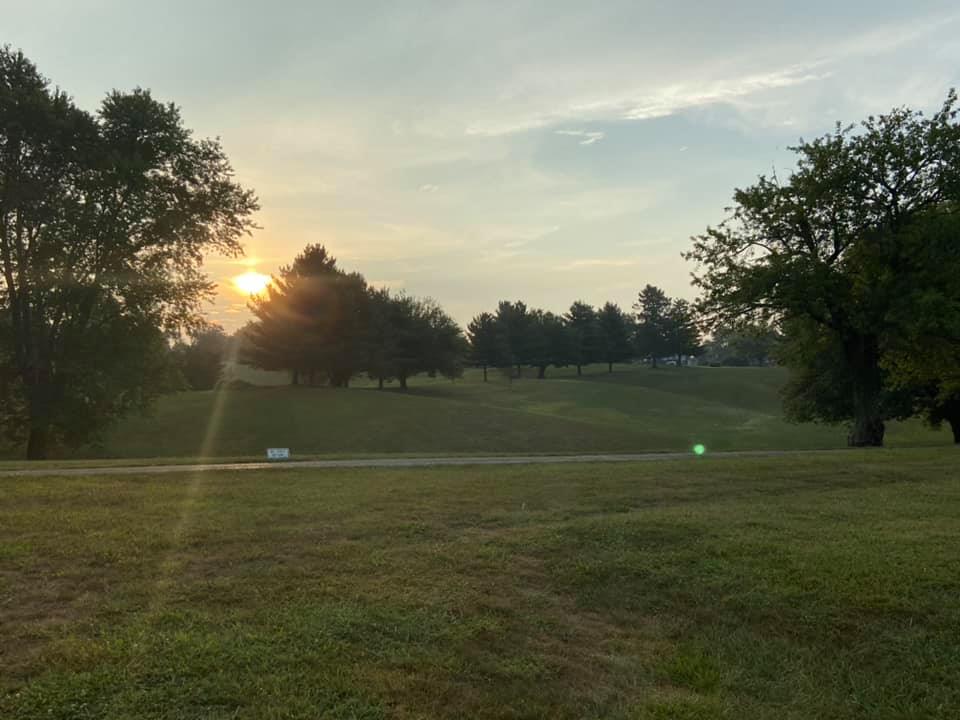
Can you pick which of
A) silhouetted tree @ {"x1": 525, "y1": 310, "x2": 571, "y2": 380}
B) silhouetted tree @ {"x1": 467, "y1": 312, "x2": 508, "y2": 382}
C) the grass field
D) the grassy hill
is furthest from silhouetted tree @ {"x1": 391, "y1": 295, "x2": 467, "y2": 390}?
the grass field

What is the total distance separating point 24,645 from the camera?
448 cm

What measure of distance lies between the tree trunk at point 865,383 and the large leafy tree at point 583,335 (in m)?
69.1

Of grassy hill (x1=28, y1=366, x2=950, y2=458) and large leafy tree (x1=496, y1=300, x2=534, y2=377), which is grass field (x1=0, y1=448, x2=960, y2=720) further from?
large leafy tree (x1=496, y1=300, x2=534, y2=377)

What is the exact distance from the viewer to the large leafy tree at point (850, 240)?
2102 centimetres

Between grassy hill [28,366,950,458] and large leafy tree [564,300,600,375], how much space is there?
33100 millimetres

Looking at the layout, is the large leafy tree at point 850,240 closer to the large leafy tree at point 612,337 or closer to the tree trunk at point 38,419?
the tree trunk at point 38,419

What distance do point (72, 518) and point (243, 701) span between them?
5.01 m

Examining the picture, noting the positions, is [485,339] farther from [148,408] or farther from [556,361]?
[148,408]

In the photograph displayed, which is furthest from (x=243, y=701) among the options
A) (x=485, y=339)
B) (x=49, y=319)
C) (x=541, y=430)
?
(x=485, y=339)

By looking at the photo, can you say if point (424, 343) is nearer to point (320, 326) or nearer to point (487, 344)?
point (320, 326)

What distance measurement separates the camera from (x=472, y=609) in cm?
532

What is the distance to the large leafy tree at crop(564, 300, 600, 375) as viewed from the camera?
306 ft

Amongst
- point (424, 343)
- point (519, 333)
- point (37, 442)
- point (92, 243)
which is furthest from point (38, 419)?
point (519, 333)

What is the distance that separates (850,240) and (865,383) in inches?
200
